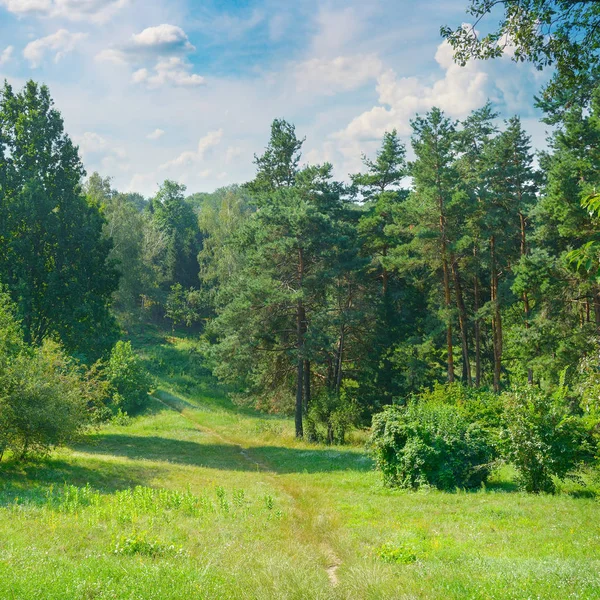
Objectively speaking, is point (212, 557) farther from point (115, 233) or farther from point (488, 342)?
point (115, 233)

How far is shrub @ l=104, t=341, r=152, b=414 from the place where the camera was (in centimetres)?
3903

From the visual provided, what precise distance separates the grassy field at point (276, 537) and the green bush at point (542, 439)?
2.18 feet

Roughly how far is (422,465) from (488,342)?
31.0 meters

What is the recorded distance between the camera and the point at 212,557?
361 inches

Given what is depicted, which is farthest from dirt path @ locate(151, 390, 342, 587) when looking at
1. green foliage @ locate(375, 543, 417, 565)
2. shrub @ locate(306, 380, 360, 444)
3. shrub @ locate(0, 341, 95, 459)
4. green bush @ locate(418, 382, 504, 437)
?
shrub @ locate(0, 341, 95, 459)

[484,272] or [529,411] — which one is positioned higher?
[484,272]

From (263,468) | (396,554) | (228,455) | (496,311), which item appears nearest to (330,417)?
(228,455)

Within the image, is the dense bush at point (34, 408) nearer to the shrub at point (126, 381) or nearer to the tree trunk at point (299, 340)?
the tree trunk at point (299, 340)

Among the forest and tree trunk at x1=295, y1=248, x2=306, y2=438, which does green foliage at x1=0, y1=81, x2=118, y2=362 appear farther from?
tree trunk at x1=295, y1=248, x2=306, y2=438

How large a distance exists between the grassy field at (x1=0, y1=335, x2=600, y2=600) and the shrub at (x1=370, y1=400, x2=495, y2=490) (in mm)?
794

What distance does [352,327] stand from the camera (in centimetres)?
3506

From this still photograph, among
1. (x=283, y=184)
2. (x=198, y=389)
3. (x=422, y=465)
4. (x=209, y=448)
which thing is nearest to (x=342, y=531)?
(x=422, y=465)

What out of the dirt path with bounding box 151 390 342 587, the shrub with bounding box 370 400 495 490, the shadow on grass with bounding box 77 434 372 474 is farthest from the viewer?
the shadow on grass with bounding box 77 434 372 474

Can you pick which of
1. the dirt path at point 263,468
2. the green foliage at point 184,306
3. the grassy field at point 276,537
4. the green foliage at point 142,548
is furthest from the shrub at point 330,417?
the green foliage at point 184,306
